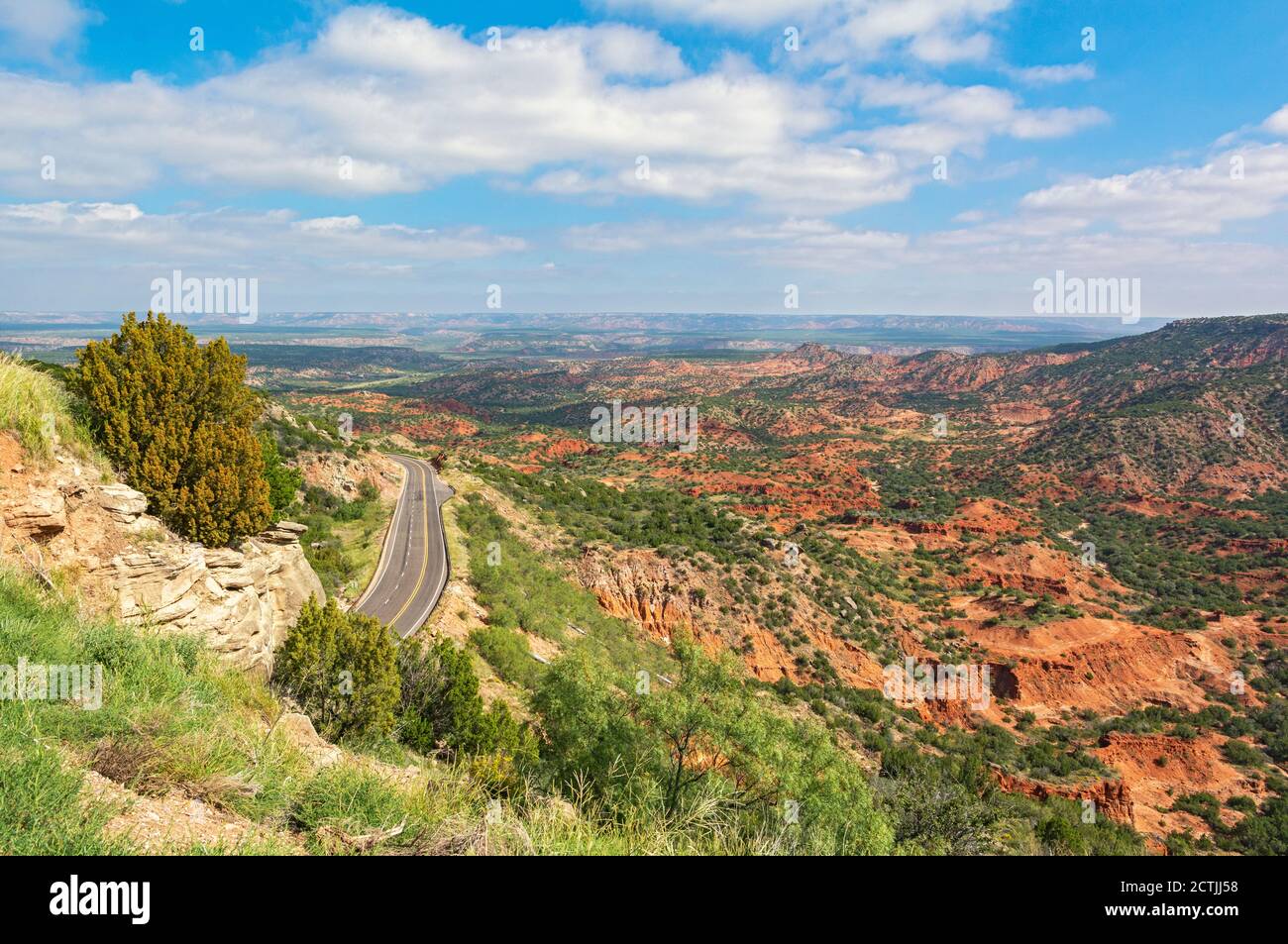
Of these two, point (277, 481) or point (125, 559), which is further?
point (277, 481)

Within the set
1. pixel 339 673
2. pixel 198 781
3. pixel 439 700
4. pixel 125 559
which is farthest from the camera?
pixel 439 700

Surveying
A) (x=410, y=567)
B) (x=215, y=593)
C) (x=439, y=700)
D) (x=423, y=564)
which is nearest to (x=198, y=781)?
(x=215, y=593)

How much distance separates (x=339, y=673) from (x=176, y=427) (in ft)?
20.6

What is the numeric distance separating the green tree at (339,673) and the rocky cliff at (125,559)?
675 mm

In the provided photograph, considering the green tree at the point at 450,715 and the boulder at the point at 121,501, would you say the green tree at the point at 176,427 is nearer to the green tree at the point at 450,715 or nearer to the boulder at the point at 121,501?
the boulder at the point at 121,501

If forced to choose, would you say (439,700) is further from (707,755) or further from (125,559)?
(125,559)

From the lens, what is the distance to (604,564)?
122 feet

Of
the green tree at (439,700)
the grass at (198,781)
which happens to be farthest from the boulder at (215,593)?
the green tree at (439,700)

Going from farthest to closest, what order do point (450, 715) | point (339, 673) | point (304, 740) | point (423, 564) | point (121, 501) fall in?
1. point (423, 564)
2. point (450, 715)
3. point (339, 673)
4. point (121, 501)
5. point (304, 740)

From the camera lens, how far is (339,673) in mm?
12609

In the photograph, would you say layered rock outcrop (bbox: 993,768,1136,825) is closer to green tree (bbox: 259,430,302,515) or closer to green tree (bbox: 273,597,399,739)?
green tree (bbox: 273,597,399,739)

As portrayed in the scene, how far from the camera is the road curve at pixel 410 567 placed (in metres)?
24.3
